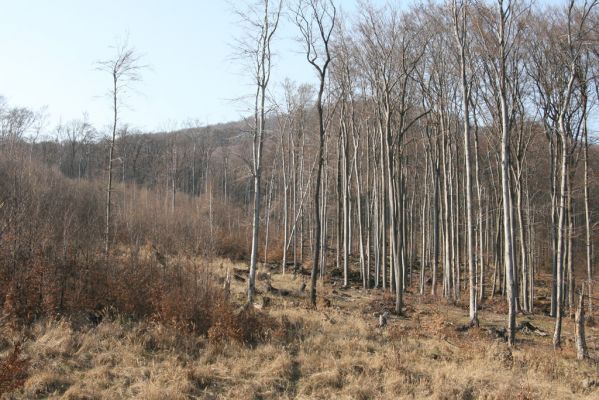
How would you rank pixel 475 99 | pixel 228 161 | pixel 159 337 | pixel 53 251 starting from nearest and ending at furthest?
pixel 159 337
pixel 53 251
pixel 475 99
pixel 228 161

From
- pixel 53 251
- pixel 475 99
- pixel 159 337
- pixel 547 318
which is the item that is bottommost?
pixel 547 318

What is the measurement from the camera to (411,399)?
24.1 ft

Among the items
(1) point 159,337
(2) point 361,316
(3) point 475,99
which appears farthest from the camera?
(3) point 475,99

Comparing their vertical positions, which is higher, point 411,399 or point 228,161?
point 228,161

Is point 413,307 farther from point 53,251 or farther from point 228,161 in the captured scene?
point 228,161

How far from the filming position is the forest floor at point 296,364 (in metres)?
7.37

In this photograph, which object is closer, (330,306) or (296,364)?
(296,364)

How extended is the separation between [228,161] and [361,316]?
44.7 m

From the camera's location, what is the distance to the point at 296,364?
28.5ft

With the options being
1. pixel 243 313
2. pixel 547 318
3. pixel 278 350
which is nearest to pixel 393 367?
pixel 278 350

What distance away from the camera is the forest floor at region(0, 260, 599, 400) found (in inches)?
290

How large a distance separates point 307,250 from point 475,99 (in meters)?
18.3

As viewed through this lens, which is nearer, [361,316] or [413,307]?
[361,316]

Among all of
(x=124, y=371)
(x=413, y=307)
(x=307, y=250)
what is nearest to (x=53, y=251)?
(x=124, y=371)
